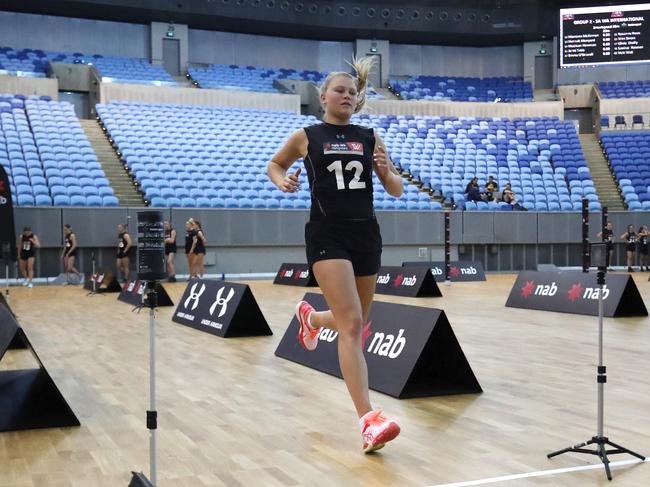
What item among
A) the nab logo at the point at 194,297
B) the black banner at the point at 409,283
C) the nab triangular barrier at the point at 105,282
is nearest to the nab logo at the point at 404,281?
the black banner at the point at 409,283

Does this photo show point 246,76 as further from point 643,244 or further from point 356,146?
point 356,146

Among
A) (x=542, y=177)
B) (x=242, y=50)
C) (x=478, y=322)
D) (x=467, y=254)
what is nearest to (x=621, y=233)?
(x=542, y=177)

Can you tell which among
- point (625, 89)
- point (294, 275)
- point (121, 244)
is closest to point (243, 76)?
point (121, 244)

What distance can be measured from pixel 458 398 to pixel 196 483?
2.39 metres

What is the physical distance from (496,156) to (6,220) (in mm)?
19306

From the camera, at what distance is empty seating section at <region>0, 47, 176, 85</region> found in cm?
2822

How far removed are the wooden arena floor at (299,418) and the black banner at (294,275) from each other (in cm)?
844

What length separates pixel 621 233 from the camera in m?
24.8

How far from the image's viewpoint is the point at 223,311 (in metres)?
9.03

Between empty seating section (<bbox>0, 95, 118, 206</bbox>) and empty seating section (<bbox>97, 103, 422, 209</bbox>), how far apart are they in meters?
1.22

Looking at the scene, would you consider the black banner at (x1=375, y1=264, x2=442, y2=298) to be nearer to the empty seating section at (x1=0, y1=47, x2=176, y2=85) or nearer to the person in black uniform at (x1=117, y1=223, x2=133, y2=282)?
the person in black uniform at (x1=117, y1=223, x2=133, y2=282)

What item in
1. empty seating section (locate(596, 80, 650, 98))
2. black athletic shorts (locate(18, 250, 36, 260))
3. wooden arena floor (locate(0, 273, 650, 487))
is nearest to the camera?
wooden arena floor (locate(0, 273, 650, 487))

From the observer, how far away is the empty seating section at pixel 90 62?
2822cm

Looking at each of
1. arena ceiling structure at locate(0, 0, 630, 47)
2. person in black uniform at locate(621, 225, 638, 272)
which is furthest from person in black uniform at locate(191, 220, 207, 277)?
arena ceiling structure at locate(0, 0, 630, 47)
